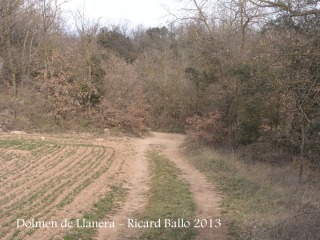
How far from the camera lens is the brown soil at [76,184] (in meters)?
8.34

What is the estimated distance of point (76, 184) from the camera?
1211 cm

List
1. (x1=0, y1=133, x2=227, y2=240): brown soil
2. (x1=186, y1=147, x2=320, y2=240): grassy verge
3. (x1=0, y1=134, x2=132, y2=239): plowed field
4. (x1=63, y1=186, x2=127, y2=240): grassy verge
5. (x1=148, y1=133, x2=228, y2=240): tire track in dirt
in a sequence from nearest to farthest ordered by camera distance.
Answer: (x1=186, y1=147, x2=320, y2=240): grassy verge, (x1=63, y1=186, x2=127, y2=240): grassy verge, (x1=148, y1=133, x2=228, y2=240): tire track in dirt, (x1=0, y1=134, x2=132, y2=239): plowed field, (x1=0, y1=133, x2=227, y2=240): brown soil

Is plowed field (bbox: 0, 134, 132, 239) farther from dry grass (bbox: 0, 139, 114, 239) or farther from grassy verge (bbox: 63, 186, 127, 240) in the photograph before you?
grassy verge (bbox: 63, 186, 127, 240)

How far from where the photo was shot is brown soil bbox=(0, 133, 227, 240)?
8336mm

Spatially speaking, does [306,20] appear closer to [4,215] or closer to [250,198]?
[250,198]

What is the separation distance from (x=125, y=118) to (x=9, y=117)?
29.0 ft

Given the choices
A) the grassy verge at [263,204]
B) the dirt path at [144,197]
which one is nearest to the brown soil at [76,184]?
the dirt path at [144,197]

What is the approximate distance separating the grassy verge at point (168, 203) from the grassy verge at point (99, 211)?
94cm

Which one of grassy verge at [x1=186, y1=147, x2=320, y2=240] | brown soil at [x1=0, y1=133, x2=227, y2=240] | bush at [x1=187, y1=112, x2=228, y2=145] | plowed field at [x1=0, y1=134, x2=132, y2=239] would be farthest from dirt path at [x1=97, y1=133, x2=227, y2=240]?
bush at [x1=187, y1=112, x2=228, y2=145]

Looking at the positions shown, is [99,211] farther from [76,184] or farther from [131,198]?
[76,184]

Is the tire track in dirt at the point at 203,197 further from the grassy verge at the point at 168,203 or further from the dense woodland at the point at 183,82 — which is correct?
the dense woodland at the point at 183,82

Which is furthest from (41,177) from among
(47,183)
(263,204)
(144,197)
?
(263,204)

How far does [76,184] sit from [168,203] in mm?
3311

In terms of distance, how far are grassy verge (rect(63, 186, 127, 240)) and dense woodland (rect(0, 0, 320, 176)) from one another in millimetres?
6167
